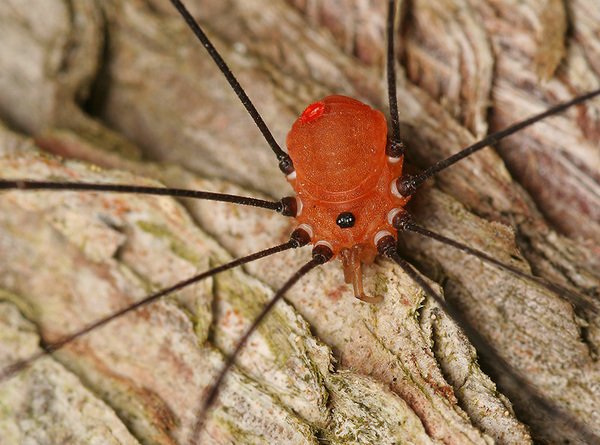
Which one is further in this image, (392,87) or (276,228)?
(276,228)

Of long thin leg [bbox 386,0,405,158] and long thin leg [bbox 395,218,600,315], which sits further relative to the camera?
long thin leg [bbox 386,0,405,158]

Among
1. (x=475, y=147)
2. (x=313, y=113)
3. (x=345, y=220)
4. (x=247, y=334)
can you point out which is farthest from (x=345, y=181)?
(x=247, y=334)

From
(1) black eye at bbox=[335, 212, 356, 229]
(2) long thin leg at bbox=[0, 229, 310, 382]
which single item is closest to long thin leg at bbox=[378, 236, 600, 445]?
(1) black eye at bbox=[335, 212, 356, 229]

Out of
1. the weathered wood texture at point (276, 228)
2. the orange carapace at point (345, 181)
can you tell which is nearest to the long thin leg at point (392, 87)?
the orange carapace at point (345, 181)

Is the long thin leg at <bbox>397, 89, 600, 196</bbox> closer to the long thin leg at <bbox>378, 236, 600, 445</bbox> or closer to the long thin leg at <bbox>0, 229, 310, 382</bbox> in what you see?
the long thin leg at <bbox>378, 236, 600, 445</bbox>

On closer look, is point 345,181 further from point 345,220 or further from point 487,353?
point 487,353

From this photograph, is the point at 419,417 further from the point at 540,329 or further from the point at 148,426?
the point at 148,426
